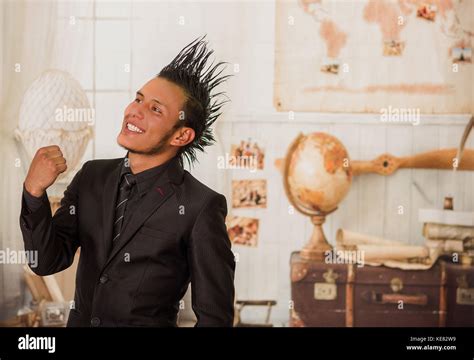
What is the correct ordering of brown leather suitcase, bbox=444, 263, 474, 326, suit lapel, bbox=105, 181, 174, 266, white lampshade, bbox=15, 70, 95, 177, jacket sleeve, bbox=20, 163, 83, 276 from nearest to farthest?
jacket sleeve, bbox=20, 163, 83, 276 < suit lapel, bbox=105, 181, 174, 266 < white lampshade, bbox=15, 70, 95, 177 < brown leather suitcase, bbox=444, 263, 474, 326

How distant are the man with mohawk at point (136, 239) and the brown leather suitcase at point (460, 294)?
1333mm

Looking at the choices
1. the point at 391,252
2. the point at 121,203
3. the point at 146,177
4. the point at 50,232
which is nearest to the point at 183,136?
the point at 146,177

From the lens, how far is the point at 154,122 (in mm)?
2482

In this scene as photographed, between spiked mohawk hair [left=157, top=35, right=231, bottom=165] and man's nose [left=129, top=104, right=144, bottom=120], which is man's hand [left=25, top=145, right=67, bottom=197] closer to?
man's nose [left=129, top=104, right=144, bottom=120]

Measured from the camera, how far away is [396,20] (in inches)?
121

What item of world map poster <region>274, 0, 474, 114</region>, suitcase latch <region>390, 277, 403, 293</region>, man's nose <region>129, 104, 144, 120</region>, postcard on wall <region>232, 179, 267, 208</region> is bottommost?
suitcase latch <region>390, 277, 403, 293</region>

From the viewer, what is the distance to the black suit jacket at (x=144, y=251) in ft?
7.36

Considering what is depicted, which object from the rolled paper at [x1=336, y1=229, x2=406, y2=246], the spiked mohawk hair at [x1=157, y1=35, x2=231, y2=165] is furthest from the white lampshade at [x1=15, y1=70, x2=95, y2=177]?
the rolled paper at [x1=336, y1=229, x2=406, y2=246]

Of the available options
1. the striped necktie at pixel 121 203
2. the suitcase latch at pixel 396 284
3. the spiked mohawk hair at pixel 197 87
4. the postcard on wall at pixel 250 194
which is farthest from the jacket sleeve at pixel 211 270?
the suitcase latch at pixel 396 284

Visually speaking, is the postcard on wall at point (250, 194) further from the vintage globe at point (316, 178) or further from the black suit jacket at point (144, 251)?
the black suit jacket at point (144, 251)

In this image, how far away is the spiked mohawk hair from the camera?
2555 millimetres
